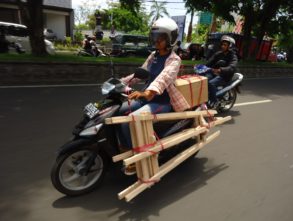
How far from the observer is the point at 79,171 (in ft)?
10.5

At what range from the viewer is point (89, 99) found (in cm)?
730

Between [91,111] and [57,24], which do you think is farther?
[57,24]

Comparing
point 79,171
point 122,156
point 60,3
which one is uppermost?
point 60,3

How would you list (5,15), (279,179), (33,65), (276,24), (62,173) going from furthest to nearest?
1. (5,15)
2. (276,24)
3. (33,65)
4. (279,179)
5. (62,173)

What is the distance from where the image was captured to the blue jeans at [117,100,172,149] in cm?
326

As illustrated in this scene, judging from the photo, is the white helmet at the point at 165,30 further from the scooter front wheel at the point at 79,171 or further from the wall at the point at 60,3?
the wall at the point at 60,3

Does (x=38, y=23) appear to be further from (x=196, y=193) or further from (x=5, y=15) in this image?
(x=5, y=15)

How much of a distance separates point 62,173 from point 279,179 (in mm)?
2739

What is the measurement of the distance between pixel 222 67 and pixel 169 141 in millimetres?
3708

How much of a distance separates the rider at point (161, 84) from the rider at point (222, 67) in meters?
2.89

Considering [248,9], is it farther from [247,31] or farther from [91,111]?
[91,111]

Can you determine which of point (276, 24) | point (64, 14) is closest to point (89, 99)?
point (276, 24)

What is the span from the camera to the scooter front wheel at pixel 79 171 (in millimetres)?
3108

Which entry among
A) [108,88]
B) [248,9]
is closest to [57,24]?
[248,9]
